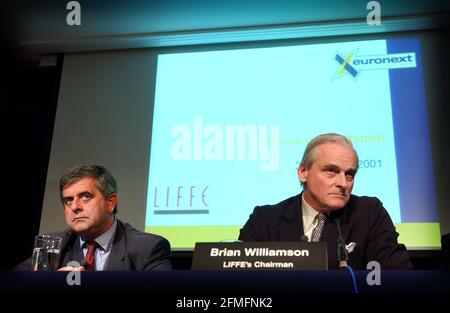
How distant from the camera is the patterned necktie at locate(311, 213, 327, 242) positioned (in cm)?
195

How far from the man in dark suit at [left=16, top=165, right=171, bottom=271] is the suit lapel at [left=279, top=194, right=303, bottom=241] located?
1.45 feet

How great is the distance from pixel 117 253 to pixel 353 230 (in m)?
0.86

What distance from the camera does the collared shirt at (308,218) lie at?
204 centimetres

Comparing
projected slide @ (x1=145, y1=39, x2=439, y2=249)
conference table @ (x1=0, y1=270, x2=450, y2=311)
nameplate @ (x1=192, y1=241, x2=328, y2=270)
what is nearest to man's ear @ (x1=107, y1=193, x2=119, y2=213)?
projected slide @ (x1=145, y1=39, x2=439, y2=249)

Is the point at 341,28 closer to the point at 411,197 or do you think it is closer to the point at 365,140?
the point at 365,140

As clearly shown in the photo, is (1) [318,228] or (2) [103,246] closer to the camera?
(1) [318,228]

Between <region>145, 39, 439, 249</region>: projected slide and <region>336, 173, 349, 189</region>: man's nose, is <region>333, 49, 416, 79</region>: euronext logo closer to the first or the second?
<region>145, 39, 439, 249</region>: projected slide

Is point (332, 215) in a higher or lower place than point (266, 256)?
higher

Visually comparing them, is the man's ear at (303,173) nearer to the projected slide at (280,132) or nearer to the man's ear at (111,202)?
the man's ear at (111,202)

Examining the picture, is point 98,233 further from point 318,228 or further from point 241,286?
point 241,286

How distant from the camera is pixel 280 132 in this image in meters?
3.12

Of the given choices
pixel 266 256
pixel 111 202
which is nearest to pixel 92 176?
pixel 111 202

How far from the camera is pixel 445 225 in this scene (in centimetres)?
292

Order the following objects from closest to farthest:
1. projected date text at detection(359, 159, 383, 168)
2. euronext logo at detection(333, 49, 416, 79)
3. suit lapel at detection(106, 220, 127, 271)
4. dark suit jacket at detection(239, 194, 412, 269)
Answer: dark suit jacket at detection(239, 194, 412, 269) < suit lapel at detection(106, 220, 127, 271) < projected date text at detection(359, 159, 383, 168) < euronext logo at detection(333, 49, 416, 79)
